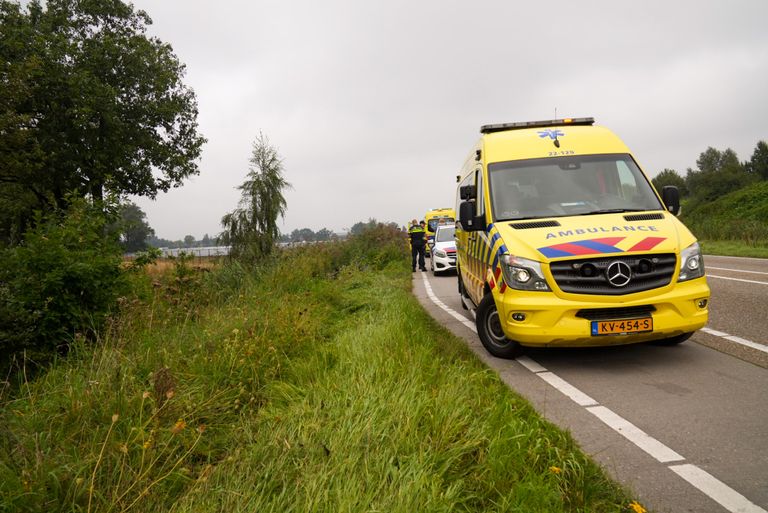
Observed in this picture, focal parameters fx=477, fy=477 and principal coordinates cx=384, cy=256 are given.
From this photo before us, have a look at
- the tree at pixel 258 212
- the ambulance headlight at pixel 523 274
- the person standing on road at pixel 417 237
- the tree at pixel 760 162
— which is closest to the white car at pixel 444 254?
the person standing on road at pixel 417 237

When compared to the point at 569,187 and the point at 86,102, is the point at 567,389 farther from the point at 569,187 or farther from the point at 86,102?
the point at 86,102

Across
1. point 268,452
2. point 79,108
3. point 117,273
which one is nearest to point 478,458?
point 268,452

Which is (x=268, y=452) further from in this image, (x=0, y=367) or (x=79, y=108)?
(x=79, y=108)

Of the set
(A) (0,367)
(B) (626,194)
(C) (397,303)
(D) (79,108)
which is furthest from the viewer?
(D) (79,108)

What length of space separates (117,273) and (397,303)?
395 centimetres

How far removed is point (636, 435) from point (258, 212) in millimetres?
14923

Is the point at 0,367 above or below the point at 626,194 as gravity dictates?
below

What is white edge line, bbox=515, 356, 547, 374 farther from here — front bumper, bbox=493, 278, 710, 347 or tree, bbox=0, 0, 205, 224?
tree, bbox=0, 0, 205, 224

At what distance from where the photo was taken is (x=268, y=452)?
2670 millimetres

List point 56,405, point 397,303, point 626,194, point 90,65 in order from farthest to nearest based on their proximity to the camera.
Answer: point 90,65 → point 397,303 → point 626,194 → point 56,405

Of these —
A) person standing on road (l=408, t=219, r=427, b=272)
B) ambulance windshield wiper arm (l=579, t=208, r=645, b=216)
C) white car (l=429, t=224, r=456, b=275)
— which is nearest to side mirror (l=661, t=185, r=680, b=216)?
ambulance windshield wiper arm (l=579, t=208, r=645, b=216)

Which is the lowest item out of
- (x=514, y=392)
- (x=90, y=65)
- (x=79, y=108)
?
(x=514, y=392)

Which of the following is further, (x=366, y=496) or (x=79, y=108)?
(x=79, y=108)

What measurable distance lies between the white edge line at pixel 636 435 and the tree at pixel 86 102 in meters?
19.1
